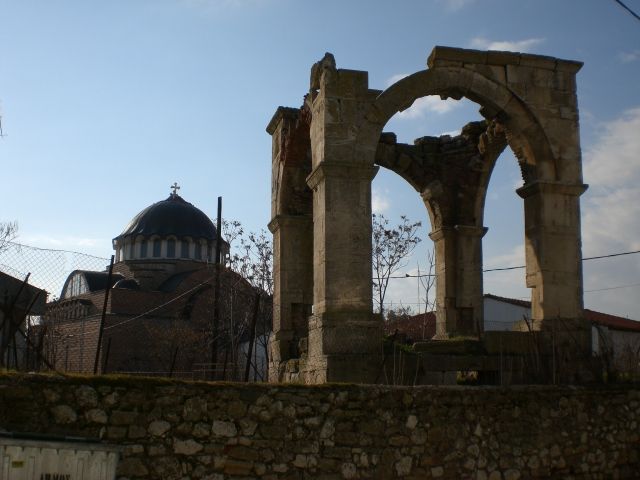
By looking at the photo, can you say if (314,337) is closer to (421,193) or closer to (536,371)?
(536,371)

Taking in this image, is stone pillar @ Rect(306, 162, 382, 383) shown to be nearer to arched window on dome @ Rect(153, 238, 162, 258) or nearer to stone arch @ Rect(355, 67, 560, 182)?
stone arch @ Rect(355, 67, 560, 182)

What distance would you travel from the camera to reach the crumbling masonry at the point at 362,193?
9680 mm

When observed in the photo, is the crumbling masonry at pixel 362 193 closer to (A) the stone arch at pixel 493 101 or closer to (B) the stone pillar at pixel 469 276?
(A) the stone arch at pixel 493 101

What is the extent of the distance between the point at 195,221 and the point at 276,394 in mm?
33988

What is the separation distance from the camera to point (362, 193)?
993 cm

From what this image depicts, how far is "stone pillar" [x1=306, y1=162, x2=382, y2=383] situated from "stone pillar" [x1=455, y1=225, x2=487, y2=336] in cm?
422

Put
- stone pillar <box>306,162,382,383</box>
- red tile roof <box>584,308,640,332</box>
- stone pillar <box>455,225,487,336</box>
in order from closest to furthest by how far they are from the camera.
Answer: stone pillar <box>306,162,382,383</box>
stone pillar <box>455,225,487,336</box>
red tile roof <box>584,308,640,332</box>

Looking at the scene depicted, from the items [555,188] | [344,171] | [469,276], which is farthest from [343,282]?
[469,276]

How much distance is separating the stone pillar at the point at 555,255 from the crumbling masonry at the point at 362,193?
2cm

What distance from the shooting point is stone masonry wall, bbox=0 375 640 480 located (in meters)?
6.12

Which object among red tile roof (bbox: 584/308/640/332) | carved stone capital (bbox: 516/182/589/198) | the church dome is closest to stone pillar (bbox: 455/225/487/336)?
carved stone capital (bbox: 516/182/589/198)

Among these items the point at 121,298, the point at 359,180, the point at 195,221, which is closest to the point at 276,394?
the point at 359,180

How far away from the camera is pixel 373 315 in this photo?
31.8 feet

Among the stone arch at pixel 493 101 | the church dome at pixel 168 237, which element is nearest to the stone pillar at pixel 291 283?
the stone arch at pixel 493 101
